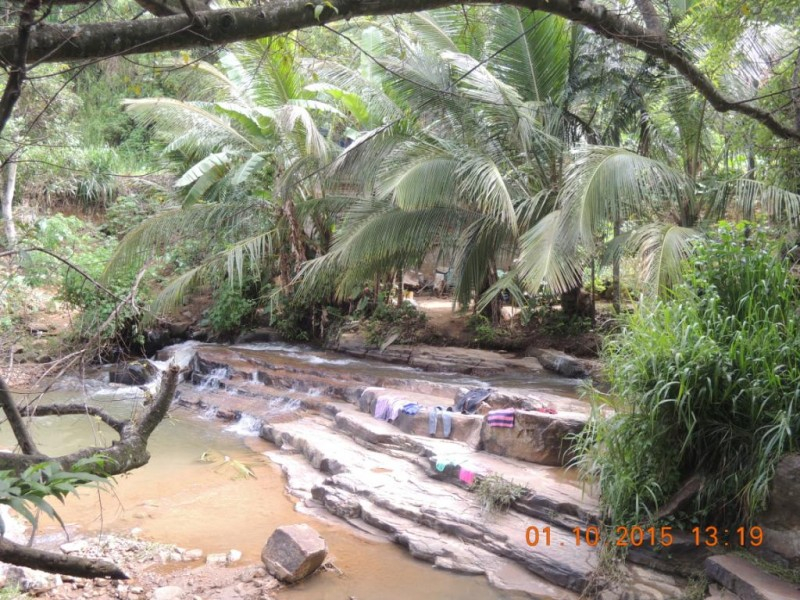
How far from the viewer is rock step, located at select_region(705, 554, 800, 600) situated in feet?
11.7

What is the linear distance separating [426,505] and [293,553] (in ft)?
4.04

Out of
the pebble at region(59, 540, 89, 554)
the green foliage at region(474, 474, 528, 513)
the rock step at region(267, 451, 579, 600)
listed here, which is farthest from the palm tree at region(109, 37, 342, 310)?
the green foliage at region(474, 474, 528, 513)

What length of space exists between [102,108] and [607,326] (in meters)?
15.3

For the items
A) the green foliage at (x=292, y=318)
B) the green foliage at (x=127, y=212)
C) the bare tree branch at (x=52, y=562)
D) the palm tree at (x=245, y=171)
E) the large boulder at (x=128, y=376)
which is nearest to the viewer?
the bare tree branch at (x=52, y=562)

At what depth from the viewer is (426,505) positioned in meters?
5.55

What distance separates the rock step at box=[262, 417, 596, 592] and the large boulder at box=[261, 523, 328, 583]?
2.73 ft

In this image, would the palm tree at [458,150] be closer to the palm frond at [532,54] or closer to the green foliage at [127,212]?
the palm frond at [532,54]

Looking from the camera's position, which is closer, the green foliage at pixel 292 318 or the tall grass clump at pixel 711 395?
the tall grass clump at pixel 711 395

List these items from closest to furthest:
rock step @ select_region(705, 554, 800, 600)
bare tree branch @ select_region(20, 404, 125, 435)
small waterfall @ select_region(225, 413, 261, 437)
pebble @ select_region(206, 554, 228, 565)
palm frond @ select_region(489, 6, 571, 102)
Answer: bare tree branch @ select_region(20, 404, 125, 435)
rock step @ select_region(705, 554, 800, 600)
pebble @ select_region(206, 554, 228, 565)
small waterfall @ select_region(225, 413, 261, 437)
palm frond @ select_region(489, 6, 571, 102)

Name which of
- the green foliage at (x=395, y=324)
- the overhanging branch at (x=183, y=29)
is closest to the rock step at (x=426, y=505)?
the overhanging branch at (x=183, y=29)

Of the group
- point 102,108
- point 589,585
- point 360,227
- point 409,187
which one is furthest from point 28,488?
point 102,108

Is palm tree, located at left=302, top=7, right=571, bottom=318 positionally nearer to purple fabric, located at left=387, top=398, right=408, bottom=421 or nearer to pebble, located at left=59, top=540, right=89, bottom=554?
purple fabric, located at left=387, top=398, right=408, bottom=421

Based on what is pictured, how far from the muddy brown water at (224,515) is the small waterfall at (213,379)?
2192 mm

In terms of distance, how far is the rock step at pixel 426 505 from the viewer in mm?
4574
